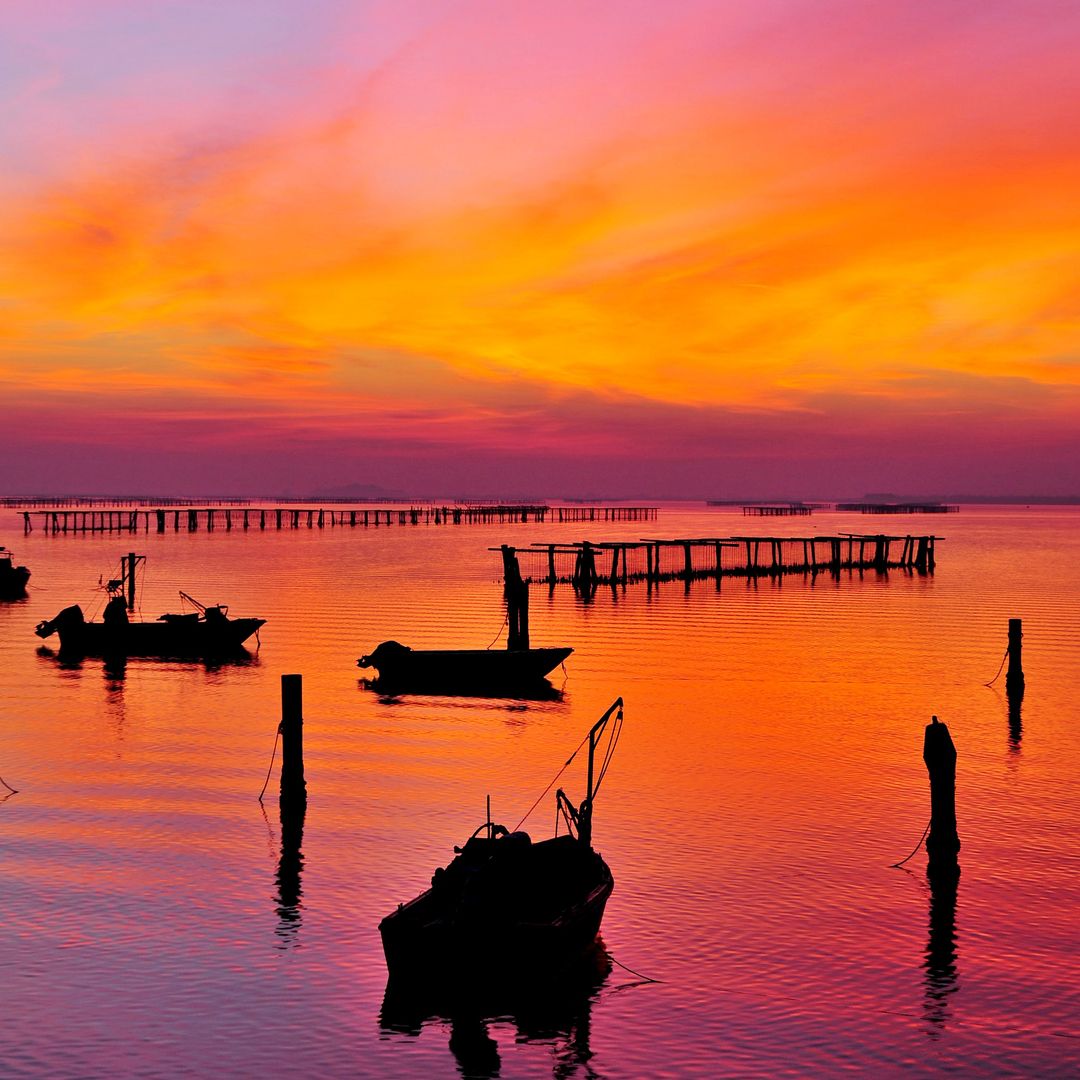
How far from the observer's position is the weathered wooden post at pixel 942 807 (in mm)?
20656

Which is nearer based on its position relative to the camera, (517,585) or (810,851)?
(810,851)

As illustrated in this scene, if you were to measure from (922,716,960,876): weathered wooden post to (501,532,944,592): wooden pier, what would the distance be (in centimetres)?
5684

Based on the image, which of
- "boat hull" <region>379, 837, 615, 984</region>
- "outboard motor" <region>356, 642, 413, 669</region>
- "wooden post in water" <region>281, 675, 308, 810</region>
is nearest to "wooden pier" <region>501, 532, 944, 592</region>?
"outboard motor" <region>356, 642, 413, 669</region>

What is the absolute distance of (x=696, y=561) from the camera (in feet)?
375

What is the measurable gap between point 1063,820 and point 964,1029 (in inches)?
399

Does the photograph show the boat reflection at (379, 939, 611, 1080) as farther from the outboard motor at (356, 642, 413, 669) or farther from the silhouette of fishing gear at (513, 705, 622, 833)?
the outboard motor at (356, 642, 413, 669)

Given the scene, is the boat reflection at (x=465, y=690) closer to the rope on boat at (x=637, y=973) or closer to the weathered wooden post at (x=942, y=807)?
the weathered wooden post at (x=942, y=807)

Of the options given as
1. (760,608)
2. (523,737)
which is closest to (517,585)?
(523,737)

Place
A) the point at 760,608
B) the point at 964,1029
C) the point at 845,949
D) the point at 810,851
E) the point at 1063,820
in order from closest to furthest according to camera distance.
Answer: the point at 964,1029, the point at 845,949, the point at 810,851, the point at 1063,820, the point at 760,608

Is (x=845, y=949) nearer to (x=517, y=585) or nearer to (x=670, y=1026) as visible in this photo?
(x=670, y=1026)

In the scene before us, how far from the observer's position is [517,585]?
4728 cm

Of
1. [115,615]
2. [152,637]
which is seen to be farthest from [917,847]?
[115,615]

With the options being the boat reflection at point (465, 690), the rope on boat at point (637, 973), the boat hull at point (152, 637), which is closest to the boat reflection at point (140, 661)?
the boat hull at point (152, 637)

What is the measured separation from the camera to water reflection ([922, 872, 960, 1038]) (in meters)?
15.1
